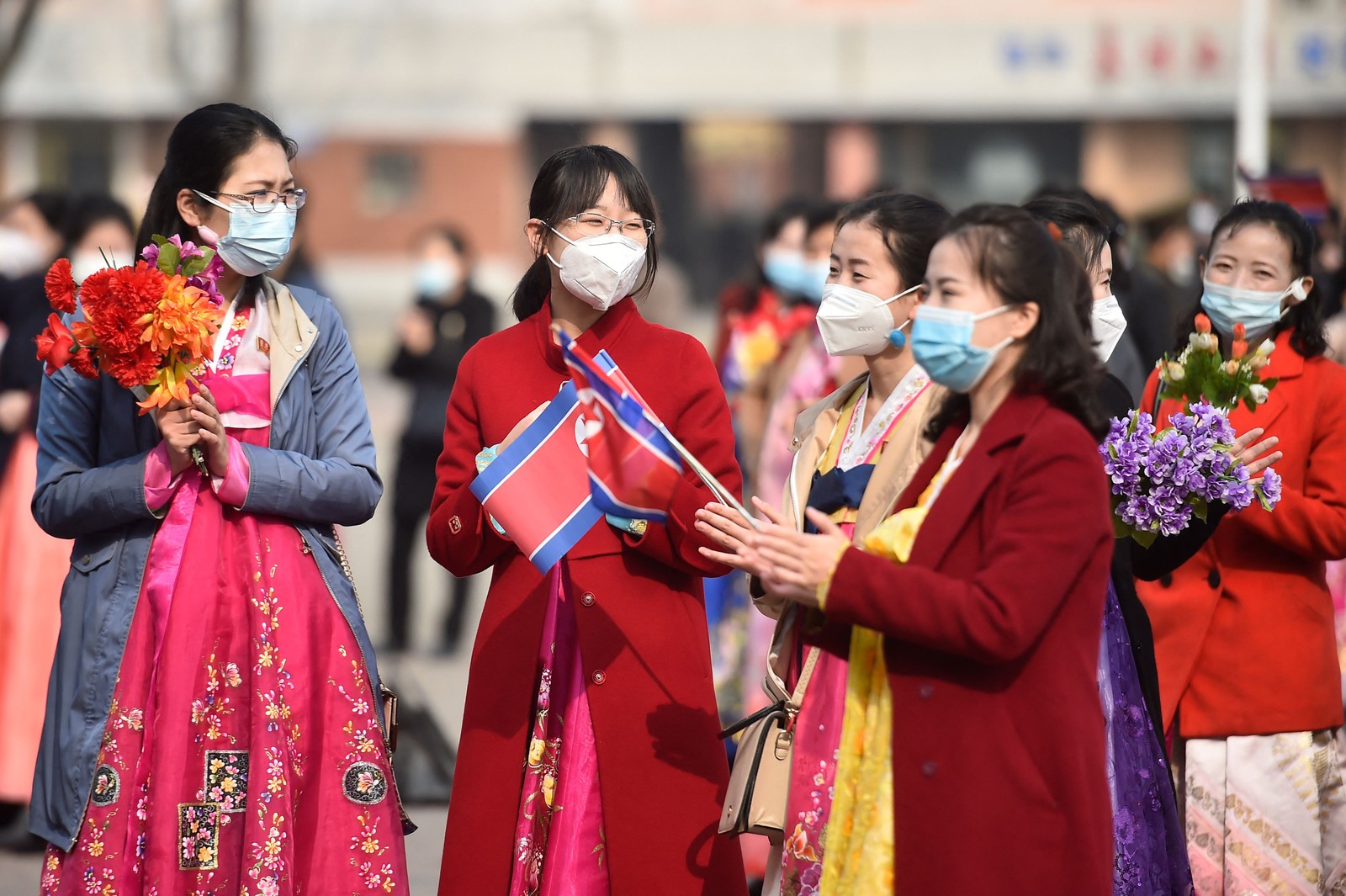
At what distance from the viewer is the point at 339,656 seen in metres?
4.17

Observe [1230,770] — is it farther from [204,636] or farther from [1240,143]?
[1240,143]

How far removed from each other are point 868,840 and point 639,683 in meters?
0.87

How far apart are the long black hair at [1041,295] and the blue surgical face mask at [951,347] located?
57mm

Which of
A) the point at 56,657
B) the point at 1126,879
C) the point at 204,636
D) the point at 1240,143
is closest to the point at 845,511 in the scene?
the point at 1126,879

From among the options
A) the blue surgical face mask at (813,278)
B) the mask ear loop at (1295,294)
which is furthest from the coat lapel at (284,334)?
the blue surgical face mask at (813,278)

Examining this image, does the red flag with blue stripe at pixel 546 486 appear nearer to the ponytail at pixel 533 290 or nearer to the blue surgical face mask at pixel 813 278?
the ponytail at pixel 533 290

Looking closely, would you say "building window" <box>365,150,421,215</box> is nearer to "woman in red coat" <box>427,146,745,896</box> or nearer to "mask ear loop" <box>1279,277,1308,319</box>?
"mask ear loop" <box>1279,277,1308,319</box>

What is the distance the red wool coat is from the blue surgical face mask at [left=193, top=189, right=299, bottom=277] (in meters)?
0.57

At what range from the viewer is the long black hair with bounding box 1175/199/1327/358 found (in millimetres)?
4820

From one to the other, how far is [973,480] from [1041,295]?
1.25 feet

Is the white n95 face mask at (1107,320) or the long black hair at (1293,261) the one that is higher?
the long black hair at (1293,261)

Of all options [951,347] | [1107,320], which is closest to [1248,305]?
[1107,320]

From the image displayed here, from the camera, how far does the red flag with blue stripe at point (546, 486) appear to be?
3.96 meters

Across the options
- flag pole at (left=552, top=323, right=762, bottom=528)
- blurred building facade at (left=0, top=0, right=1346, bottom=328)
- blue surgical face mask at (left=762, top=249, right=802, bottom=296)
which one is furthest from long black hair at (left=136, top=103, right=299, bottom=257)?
blurred building facade at (left=0, top=0, right=1346, bottom=328)
